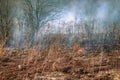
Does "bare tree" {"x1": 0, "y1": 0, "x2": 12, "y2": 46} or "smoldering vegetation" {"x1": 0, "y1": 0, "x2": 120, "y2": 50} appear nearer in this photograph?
"smoldering vegetation" {"x1": 0, "y1": 0, "x2": 120, "y2": 50}

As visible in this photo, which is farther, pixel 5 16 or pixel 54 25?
pixel 5 16

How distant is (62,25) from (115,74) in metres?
3.15

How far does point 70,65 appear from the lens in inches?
238

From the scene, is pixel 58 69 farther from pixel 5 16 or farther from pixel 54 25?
pixel 5 16

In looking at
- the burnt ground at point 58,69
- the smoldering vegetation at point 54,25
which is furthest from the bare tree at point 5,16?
the burnt ground at point 58,69

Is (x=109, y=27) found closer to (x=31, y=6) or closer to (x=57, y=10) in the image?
(x=57, y=10)

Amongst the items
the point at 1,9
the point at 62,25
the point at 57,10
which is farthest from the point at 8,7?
the point at 62,25

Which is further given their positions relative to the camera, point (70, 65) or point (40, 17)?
point (40, 17)

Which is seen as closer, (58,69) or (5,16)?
(58,69)

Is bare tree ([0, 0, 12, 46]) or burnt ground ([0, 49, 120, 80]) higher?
bare tree ([0, 0, 12, 46])

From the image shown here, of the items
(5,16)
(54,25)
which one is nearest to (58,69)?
(54,25)

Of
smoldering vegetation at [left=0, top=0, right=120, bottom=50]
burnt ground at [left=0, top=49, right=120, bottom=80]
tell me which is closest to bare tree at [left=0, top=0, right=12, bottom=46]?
smoldering vegetation at [left=0, top=0, right=120, bottom=50]

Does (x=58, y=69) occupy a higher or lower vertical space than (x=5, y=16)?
lower

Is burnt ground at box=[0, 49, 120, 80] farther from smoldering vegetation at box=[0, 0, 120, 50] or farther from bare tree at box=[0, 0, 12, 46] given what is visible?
bare tree at box=[0, 0, 12, 46]
